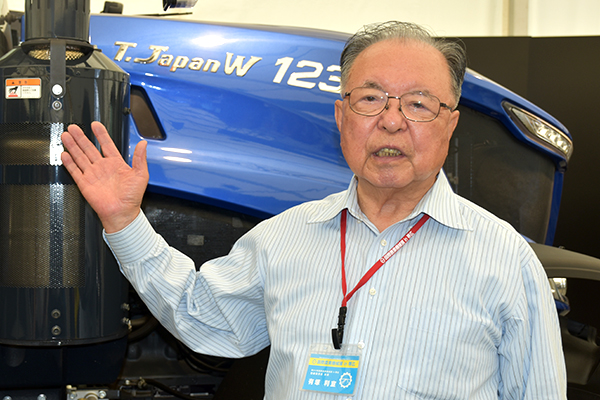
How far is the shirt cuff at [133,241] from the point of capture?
55.6 inches

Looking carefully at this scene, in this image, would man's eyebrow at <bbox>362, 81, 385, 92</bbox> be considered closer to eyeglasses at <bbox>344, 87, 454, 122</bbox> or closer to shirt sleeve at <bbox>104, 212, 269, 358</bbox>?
eyeglasses at <bbox>344, 87, 454, 122</bbox>

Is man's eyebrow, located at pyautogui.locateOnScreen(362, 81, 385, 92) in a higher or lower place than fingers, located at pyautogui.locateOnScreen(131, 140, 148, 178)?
higher

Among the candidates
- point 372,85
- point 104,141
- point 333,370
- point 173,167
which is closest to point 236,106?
point 173,167

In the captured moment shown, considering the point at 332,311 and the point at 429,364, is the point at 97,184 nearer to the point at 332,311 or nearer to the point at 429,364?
the point at 332,311

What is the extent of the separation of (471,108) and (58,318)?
5.45 ft

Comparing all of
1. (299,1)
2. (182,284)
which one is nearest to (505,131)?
(182,284)

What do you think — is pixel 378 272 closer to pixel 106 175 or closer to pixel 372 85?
pixel 372 85

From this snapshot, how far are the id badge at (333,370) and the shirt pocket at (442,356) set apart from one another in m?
0.10

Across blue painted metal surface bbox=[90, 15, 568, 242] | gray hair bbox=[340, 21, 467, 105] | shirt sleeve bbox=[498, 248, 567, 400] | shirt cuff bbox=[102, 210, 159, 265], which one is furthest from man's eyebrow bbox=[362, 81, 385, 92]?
blue painted metal surface bbox=[90, 15, 568, 242]

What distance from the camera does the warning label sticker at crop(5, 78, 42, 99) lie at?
60.7 inches

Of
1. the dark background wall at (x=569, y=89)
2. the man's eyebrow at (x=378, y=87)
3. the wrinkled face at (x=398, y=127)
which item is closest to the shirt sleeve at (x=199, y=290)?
the wrinkled face at (x=398, y=127)

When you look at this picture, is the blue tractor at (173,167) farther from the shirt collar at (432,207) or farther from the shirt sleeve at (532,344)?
the shirt sleeve at (532,344)

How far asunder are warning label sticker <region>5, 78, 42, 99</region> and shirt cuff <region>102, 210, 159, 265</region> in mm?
419

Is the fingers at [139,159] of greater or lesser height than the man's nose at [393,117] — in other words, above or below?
below
